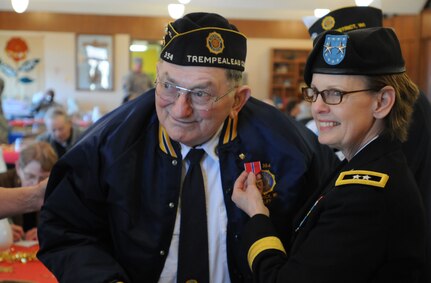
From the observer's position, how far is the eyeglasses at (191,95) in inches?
58.0

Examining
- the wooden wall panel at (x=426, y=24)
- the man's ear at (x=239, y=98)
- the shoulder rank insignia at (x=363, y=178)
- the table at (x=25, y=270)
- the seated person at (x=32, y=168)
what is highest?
the wooden wall panel at (x=426, y=24)

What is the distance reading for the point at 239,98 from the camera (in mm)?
1633

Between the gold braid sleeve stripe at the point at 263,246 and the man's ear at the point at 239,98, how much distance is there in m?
0.42

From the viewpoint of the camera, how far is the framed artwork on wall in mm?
12219

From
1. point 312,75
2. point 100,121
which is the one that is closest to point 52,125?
point 100,121

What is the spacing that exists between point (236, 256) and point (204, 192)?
21cm

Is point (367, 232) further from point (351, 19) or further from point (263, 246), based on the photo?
point (351, 19)

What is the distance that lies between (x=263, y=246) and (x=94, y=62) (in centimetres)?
1153

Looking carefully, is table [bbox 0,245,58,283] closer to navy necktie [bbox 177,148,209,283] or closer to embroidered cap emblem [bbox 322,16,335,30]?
navy necktie [bbox 177,148,209,283]

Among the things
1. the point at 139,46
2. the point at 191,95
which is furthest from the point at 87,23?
the point at 191,95

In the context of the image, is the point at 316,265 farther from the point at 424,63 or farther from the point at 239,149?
the point at 424,63

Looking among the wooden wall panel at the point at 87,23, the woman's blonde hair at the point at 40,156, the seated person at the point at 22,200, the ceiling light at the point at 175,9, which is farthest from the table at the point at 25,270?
the wooden wall panel at the point at 87,23

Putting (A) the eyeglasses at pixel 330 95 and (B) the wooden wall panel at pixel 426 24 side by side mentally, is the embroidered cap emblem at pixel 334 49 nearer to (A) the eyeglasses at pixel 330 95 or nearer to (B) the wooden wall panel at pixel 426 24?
(A) the eyeglasses at pixel 330 95

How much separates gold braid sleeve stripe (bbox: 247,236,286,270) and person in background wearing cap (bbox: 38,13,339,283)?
0.20 metres
